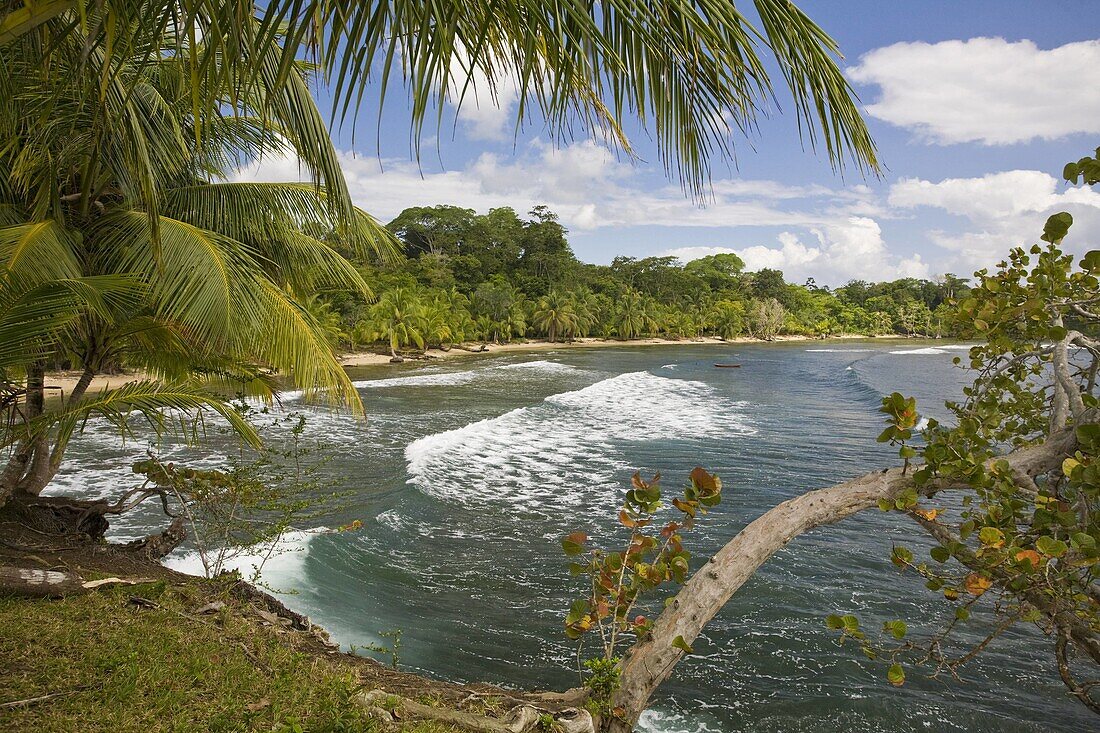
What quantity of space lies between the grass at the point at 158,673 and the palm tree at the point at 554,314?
5691 cm

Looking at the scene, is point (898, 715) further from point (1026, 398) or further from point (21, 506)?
point (21, 506)

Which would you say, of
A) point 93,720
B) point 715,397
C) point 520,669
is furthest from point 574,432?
point 93,720

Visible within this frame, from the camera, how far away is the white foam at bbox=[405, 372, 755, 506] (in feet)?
38.9

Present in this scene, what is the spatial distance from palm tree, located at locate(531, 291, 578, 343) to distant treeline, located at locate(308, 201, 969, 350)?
0.32 ft

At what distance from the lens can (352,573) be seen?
7.79m

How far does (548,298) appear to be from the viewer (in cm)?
6128

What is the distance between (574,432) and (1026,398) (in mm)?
13360

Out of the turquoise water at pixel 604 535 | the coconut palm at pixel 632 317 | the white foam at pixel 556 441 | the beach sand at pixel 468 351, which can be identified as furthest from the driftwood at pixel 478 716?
the coconut palm at pixel 632 317

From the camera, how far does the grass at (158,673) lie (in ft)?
8.75

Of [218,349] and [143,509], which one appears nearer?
[218,349]

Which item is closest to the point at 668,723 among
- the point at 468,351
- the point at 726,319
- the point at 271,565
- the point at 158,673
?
the point at 158,673

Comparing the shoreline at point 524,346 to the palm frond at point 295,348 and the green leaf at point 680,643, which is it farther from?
the green leaf at point 680,643

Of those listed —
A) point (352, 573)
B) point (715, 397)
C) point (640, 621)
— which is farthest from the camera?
point (715, 397)

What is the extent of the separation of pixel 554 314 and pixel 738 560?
58.1 meters
